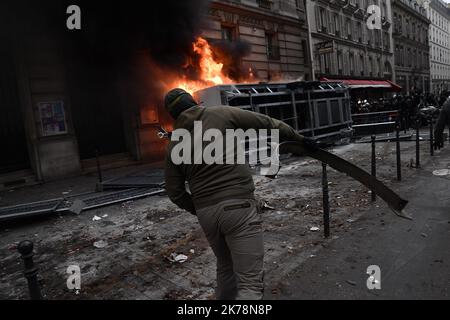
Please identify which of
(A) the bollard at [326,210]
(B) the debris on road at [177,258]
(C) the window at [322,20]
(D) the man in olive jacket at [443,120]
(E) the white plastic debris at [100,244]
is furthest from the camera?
(C) the window at [322,20]

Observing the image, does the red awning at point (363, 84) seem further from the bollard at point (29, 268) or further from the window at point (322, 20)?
the bollard at point (29, 268)

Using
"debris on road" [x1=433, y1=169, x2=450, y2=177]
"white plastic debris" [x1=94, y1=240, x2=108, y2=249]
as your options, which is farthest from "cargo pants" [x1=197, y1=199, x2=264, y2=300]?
"debris on road" [x1=433, y1=169, x2=450, y2=177]

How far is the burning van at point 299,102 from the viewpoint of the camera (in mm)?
9711

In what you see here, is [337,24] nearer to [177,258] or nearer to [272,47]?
[272,47]

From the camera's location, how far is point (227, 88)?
31.4 ft

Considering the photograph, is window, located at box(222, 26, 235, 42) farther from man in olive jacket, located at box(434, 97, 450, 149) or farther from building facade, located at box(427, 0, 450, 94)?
building facade, located at box(427, 0, 450, 94)

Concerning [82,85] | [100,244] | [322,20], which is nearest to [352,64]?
[322,20]

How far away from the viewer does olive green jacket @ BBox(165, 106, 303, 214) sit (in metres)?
2.51

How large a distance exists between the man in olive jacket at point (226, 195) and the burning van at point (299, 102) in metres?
6.88

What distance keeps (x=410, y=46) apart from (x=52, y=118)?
47188 mm

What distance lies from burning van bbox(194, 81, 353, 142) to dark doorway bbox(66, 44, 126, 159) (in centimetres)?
360

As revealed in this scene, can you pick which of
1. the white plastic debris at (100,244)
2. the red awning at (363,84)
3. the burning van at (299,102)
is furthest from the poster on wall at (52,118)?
the red awning at (363,84)
